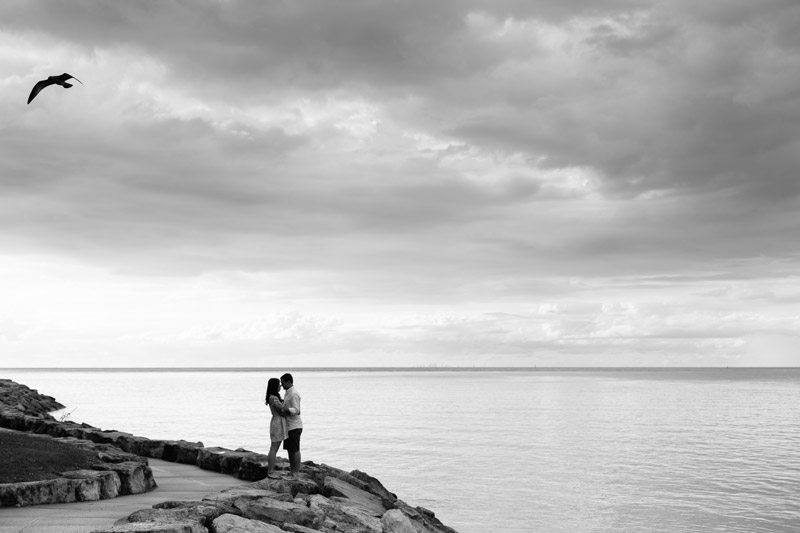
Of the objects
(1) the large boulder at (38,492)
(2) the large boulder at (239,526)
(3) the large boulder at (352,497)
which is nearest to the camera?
(2) the large boulder at (239,526)

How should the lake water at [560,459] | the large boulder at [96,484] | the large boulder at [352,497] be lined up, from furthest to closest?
the lake water at [560,459], the large boulder at [352,497], the large boulder at [96,484]

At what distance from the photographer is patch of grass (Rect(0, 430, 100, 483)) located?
1327 centimetres

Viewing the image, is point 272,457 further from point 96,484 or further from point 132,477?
point 96,484

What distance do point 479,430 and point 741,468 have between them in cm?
1746

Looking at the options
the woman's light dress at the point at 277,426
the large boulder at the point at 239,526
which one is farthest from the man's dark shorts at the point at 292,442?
the large boulder at the point at 239,526

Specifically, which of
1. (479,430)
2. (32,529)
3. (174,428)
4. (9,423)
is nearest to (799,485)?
(479,430)

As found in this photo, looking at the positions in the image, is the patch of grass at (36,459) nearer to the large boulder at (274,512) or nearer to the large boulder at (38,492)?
the large boulder at (38,492)

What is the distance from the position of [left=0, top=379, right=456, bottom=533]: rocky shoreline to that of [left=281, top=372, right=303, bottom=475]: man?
39 cm

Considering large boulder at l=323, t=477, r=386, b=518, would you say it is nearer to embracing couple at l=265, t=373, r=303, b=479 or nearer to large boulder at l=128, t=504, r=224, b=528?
embracing couple at l=265, t=373, r=303, b=479

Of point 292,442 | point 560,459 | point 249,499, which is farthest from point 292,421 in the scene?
point 560,459

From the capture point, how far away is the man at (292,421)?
49.9 feet

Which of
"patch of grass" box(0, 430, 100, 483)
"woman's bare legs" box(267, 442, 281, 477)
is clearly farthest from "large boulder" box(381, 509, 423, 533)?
"patch of grass" box(0, 430, 100, 483)

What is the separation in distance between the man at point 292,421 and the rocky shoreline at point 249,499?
15.2 inches

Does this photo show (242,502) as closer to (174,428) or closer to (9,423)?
(9,423)
